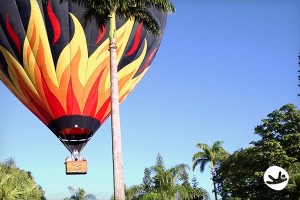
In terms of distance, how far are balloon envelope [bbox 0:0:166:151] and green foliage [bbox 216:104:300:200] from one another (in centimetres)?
1300

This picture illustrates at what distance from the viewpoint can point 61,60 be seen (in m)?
37.8

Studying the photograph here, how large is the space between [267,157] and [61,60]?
18.1 metres

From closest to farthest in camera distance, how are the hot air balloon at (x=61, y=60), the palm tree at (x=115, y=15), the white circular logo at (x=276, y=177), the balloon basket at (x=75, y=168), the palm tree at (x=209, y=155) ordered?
the white circular logo at (x=276, y=177) < the palm tree at (x=115, y=15) < the balloon basket at (x=75, y=168) < the hot air balloon at (x=61, y=60) < the palm tree at (x=209, y=155)

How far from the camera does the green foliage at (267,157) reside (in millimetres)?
39281

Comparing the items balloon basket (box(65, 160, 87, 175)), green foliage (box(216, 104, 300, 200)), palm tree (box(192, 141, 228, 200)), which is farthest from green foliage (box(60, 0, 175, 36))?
palm tree (box(192, 141, 228, 200))

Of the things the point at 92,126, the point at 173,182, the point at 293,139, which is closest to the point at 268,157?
the point at 293,139

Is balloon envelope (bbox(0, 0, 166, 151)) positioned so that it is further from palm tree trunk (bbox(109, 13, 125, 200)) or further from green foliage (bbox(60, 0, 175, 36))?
palm tree trunk (bbox(109, 13, 125, 200))

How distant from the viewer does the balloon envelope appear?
37344 mm

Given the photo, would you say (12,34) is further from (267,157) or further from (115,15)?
(267,157)

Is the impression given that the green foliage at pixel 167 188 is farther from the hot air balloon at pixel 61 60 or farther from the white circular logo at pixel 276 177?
the white circular logo at pixel 276 177

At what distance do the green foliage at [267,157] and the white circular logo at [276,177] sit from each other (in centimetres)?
2904

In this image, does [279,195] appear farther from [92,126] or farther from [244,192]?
[92,126]

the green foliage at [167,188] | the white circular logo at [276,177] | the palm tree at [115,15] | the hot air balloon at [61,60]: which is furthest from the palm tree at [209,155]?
the white circular logo at [276,177]

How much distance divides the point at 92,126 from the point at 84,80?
3.75 meters
